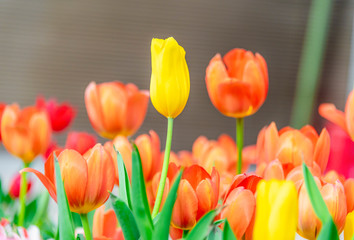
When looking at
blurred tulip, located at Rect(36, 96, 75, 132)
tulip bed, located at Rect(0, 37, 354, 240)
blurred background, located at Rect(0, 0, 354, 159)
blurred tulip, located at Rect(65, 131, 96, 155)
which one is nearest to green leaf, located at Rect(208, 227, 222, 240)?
tulip bed, located at Rect(0, 37, 354, 240)

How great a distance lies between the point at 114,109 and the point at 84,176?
0.13 meters

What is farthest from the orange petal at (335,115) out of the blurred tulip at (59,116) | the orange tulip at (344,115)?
the blurred tulip at (59,116)

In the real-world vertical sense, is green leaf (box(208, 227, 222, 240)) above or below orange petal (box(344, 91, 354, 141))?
below

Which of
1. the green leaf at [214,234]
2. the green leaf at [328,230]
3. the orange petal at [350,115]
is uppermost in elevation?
the orange petal at [350,115]

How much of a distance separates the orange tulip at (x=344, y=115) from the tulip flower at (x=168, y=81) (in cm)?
7

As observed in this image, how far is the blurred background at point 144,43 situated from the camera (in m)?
4.48

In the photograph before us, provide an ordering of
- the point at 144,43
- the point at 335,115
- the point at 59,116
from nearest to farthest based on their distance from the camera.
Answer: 1. the point at 335,115
2. the point at 59,116
3. the point at 144,43

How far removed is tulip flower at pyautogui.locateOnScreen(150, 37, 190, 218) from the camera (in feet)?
0.60

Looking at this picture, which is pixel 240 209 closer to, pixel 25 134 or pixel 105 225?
pixel 105 225

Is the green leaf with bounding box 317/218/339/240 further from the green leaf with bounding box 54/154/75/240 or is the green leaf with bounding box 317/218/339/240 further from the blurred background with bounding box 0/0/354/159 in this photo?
the blurred background with bounding box 0/0/354/159

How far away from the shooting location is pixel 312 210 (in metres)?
0.17

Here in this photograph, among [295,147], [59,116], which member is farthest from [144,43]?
[295,147]

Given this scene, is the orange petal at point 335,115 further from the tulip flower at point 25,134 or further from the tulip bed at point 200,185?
the tulip flower at point 25,134

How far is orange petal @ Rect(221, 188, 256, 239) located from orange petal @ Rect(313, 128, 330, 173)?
6cm
